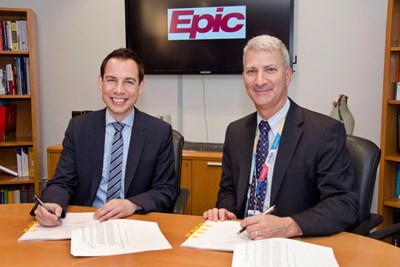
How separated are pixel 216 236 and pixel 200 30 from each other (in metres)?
2.46

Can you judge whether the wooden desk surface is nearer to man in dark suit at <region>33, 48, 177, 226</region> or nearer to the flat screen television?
man in dark suit at <region>33, 48, 177, 226</region>

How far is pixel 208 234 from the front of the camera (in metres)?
1.41

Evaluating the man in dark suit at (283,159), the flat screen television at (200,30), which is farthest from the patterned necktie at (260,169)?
the flat screen television at (200,30)

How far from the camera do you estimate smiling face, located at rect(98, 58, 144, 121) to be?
2.00 metres

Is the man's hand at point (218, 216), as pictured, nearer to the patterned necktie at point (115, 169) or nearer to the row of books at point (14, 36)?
the patterned necktie at point (115, 169)

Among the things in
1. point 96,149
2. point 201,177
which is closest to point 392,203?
point 201,177

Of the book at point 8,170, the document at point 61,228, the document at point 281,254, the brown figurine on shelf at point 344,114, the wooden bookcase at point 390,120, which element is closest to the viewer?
the document at point 281,254

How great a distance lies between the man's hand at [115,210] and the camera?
1559mm

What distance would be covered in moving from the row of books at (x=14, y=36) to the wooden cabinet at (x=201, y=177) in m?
1.78

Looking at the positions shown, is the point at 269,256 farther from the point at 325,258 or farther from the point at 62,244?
the point at 62,244

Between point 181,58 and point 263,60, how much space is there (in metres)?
1.96

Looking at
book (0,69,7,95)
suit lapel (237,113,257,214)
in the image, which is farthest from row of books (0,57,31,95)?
suit lapel (237,113,257,214)

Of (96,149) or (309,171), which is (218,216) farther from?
(96,149)

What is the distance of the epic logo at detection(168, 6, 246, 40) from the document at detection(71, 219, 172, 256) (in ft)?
7.54
